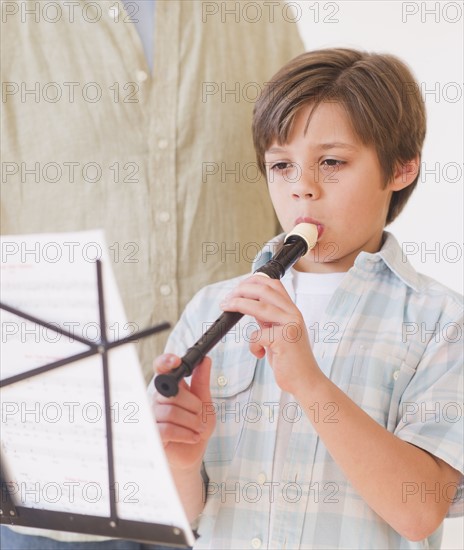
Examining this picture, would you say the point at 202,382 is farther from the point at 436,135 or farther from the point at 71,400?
the point at 436,135

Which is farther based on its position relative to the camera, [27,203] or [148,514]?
[27,203]

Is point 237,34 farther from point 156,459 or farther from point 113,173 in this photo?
point 156,459

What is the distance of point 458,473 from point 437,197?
79 centimetres

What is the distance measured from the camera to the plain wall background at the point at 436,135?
1.54 meters

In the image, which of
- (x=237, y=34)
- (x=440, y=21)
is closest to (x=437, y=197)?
(x=440, y=21)

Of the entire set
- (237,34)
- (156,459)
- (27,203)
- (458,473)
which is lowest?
(458,473)

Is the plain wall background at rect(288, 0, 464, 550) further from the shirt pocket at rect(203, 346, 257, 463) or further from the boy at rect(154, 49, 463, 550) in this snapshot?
the shirt pocket at rect(203, 346, 257, 463)

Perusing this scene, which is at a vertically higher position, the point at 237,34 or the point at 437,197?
the point at 237,34

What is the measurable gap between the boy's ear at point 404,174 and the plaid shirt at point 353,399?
72 mm

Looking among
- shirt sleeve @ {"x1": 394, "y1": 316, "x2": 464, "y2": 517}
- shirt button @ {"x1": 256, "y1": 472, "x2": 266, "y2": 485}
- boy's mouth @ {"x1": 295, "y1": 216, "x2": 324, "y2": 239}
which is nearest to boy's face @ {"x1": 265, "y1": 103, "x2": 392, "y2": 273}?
boy's mouth @ {"x1": 295, "y1": 216, "x2": 324, "y2": 239}

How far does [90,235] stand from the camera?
609 mm

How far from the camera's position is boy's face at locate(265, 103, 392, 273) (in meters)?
0.93

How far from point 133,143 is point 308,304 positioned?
32 centimetres

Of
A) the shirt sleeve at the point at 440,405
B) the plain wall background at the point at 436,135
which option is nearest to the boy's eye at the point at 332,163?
the shirt sleeve at the point at 440,405
